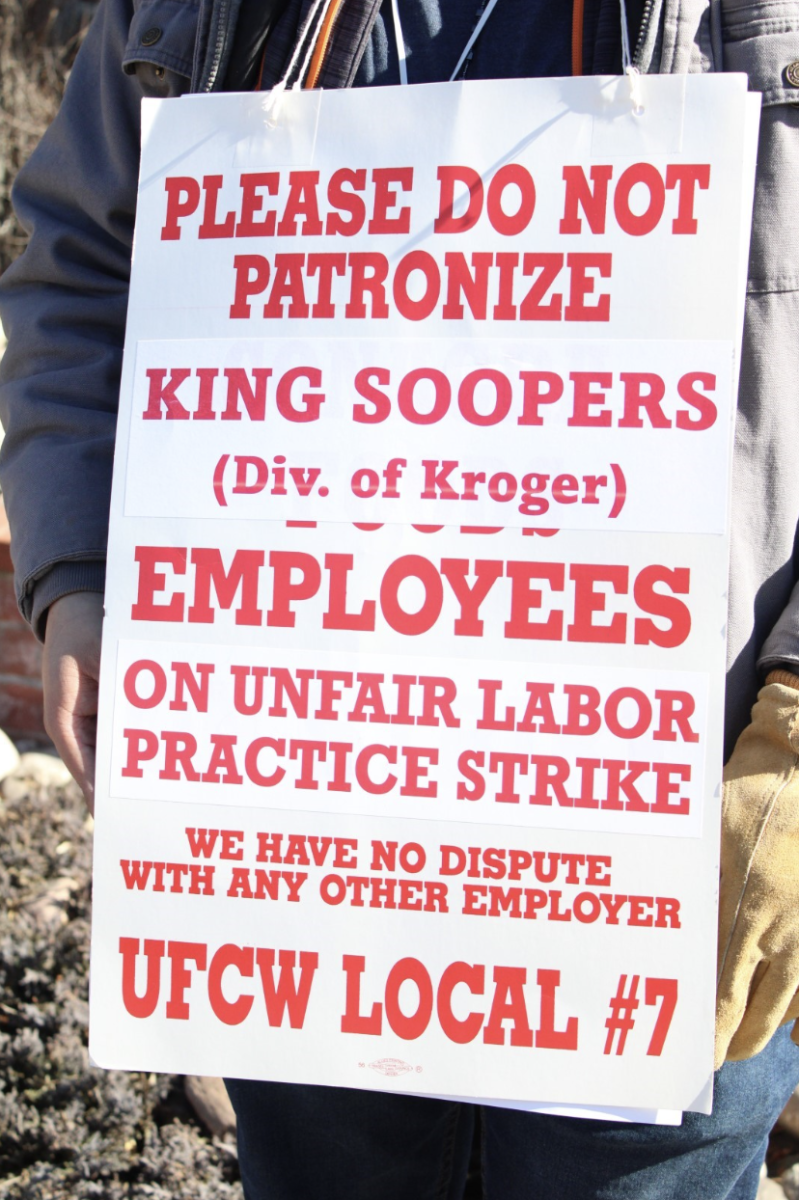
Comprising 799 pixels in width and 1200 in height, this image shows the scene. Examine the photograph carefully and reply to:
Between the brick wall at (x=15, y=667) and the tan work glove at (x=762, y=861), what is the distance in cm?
251

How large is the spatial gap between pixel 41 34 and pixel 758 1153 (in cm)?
517

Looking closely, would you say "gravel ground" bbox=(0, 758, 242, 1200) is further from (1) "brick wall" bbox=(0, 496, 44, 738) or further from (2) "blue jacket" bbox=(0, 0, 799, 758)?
(2) "blue jacket" bbox=(0, 0, 799, 758)

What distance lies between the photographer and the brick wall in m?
3.05

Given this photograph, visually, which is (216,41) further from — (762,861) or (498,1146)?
(498,1146)

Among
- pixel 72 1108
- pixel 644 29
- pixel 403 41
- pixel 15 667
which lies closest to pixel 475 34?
pixel 403 41

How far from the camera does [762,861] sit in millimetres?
934

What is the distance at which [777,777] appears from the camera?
3.07 feet

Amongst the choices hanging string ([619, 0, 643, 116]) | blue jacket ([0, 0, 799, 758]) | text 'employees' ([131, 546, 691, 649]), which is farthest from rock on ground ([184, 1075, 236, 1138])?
hanging string ([619, 0, 643, 116])

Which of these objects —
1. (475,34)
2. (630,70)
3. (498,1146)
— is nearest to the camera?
(630,70)

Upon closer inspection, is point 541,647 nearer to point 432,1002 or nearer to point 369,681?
point 369,681

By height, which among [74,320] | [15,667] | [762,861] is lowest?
[15,667]

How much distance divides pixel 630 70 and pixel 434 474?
16.3 inches

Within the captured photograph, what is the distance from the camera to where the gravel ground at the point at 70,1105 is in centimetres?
184

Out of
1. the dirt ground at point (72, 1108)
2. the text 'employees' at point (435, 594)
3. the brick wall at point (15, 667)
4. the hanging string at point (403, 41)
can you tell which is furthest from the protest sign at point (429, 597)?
the brick wall at point (15, 667)
